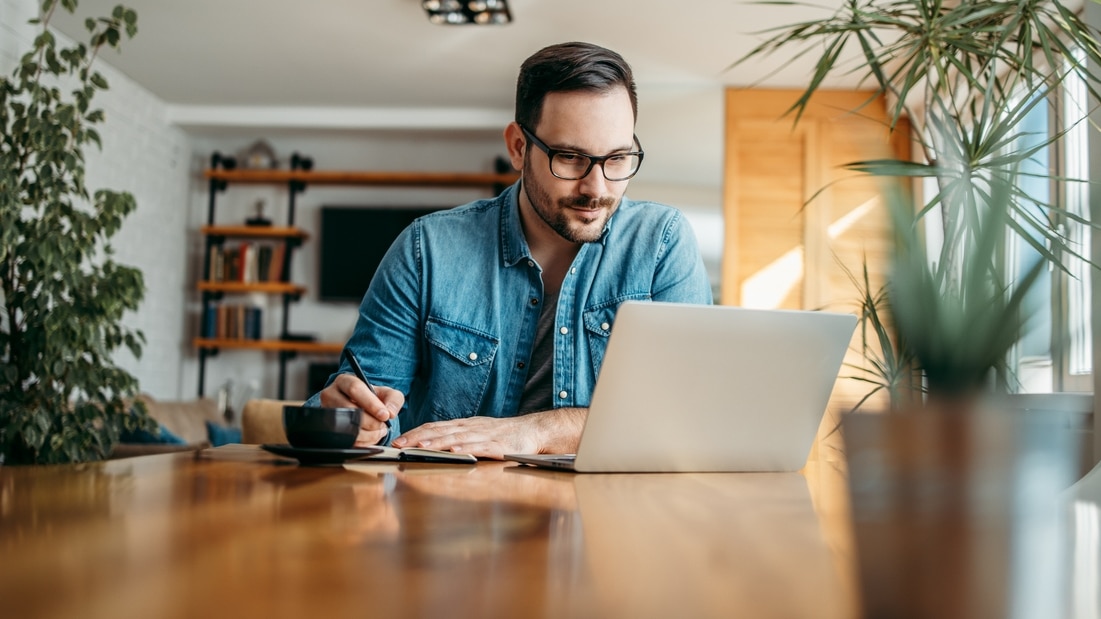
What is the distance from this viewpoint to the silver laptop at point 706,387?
0.95 m

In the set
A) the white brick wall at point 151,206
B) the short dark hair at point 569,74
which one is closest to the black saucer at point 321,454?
the short dark hair at point 569,74

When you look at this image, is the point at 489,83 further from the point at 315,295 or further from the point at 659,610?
the point at 659,610

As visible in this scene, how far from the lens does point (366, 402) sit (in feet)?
3.85

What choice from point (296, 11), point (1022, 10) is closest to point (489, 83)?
point (296, 11)

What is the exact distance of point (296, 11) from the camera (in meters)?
4.73

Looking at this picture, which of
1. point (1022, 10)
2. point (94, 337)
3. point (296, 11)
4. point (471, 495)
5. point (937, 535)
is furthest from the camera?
point (296, 11)

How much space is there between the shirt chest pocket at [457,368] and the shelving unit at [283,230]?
499 cm

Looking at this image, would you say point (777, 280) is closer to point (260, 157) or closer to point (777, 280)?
point (777, 280)

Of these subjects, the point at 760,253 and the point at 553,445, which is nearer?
the point at 553,445

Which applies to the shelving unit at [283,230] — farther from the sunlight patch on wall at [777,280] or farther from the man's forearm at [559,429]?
the man's forearm at [559,429]

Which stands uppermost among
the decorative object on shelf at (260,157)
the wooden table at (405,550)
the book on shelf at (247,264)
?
the decorative object on shelf at (260,157)

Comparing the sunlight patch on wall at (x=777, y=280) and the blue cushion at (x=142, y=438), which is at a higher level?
the sunlight patch on wall at (x=777, y=280)

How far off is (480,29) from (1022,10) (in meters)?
3.48

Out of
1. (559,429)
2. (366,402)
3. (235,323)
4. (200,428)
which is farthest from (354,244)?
(366,402)
